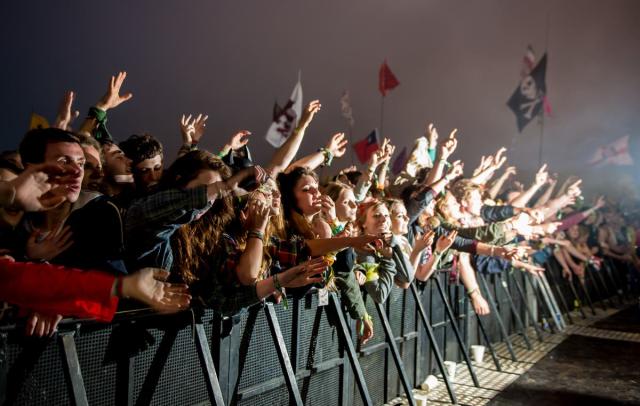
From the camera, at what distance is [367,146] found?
17.8 m

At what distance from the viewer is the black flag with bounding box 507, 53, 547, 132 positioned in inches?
579

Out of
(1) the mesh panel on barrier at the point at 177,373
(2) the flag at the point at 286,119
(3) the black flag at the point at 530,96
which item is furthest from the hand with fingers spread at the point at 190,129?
(3) the black flag at the point at 530,96

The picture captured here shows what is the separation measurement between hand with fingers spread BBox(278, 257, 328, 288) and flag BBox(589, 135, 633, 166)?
61.4ft

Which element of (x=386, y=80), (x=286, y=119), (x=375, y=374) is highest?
(x=386, y=80)

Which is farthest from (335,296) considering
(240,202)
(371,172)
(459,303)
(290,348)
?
(459,303)

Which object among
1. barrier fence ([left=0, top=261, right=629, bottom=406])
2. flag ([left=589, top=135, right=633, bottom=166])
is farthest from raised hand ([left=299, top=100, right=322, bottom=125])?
flag ([left=589, top=135, right=633, bottom=166])

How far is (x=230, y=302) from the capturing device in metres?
3.22

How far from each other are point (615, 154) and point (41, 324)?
20.9m

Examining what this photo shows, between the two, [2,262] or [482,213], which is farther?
[482,213]

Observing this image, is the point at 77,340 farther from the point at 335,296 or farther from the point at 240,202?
the point at 335,296

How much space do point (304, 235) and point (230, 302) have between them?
1.07 metres

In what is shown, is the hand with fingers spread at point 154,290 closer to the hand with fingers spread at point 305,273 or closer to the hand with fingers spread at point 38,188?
the hand with fingers spread at point 38,188

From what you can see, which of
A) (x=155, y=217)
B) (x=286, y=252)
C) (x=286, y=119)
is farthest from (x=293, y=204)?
(x=286, y=119)

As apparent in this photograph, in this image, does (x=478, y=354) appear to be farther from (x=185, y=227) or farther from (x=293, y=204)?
(x=185, y=227)
